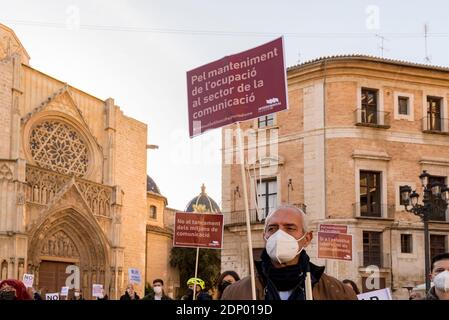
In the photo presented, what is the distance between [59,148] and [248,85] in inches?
1174

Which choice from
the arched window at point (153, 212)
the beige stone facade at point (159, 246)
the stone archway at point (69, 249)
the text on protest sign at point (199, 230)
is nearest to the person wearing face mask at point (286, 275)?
the text on protest sign at point (199, 230)

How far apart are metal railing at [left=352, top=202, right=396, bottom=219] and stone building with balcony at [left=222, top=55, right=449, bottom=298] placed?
35 millimetres

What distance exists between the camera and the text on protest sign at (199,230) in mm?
13781

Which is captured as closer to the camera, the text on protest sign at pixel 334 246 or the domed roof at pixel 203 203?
the text on protest sign at pixel 334 246

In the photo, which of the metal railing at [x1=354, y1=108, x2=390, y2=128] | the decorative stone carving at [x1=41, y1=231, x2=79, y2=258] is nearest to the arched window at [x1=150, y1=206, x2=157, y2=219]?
the decorative stone carving at [x1=41, y1=231, x2=79, y2=258]

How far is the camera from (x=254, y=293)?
340cm

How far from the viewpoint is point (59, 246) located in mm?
33406

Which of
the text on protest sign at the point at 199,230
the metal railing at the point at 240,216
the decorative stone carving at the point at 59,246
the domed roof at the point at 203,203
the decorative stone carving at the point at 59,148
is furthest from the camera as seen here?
the domed roof at the point at 203,203

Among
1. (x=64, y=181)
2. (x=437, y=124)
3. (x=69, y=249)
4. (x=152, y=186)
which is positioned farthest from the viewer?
(x=152, y=186)

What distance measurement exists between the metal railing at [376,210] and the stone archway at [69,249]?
13086 millimetres

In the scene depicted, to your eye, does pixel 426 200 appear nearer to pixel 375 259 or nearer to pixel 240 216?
pixel 375 259

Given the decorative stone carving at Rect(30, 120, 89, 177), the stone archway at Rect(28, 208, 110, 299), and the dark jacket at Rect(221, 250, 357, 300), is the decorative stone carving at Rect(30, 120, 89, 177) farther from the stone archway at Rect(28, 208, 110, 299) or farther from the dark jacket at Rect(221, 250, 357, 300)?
the dark jacket at Rect(221, 250, 357, 300)

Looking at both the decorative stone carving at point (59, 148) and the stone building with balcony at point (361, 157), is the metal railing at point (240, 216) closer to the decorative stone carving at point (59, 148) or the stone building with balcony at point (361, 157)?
the stone building with balcony at point (361, 157)

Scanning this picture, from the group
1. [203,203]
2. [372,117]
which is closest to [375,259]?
[372,117]
